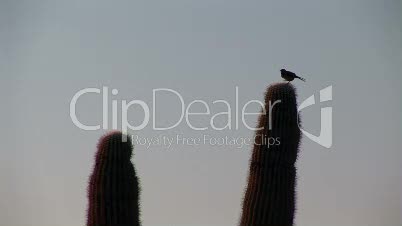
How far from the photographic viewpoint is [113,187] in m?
2.58

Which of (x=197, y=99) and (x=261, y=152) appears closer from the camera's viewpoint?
(x=261, y=152)

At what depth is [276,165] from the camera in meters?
2.57

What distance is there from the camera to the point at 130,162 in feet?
8.75

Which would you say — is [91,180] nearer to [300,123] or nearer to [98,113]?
[300,123]

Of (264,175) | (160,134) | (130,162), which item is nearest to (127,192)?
(130,162)

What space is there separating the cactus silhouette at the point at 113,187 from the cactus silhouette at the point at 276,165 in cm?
54

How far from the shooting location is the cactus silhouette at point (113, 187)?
257 centimetres

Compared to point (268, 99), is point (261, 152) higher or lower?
lower

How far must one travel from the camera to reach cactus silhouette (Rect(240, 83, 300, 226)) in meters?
2.55

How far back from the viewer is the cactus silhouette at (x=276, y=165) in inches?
100

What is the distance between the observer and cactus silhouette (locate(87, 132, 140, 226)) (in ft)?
8.44

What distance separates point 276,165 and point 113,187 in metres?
0.71

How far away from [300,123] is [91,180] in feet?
3.17

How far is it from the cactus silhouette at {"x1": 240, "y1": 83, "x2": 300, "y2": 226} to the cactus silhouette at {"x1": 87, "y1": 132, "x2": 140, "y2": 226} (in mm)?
537
